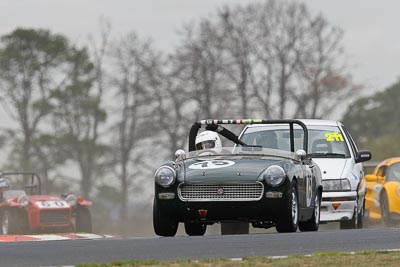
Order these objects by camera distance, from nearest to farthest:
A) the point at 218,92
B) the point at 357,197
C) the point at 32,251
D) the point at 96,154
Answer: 1. the point at 32,251
2. the point at 357,197
3. the point at 218,92
4. the point at 96,154

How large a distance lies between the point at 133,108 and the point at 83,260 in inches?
2044

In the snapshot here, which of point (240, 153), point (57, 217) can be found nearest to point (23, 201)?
point (57, 217)

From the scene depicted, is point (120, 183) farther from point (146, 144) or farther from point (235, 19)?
point (235, 19)

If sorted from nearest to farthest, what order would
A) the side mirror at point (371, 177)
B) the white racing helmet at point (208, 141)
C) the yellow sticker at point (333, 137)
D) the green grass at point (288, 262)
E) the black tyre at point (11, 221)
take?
the green grass at point (288, 262)
the white racing helmet at point (208, 141)
the yellow sticker at point (333, 137)
the side mirror at point (371, 177)
the black tyre at point (11, 221)

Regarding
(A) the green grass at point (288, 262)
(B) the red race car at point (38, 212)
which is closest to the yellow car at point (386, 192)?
(B) the red race car at point (38, 212)

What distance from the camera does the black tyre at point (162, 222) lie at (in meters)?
15.6

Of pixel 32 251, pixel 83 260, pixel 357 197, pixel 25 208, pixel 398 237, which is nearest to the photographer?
pixel 83 260

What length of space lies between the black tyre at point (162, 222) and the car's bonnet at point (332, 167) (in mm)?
4268

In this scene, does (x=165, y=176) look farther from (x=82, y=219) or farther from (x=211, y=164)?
(x=82, y=219)

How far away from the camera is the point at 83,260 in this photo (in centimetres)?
1168

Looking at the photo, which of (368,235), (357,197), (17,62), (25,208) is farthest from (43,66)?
(368,235)

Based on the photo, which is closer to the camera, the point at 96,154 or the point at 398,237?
the point at 398,237

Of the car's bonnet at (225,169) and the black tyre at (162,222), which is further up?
the car's bonnet at (225,169)

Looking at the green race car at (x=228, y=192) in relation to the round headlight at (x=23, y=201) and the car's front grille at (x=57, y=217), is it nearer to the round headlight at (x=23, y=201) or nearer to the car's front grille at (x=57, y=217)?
the round headlight at (x=23, y=201)
